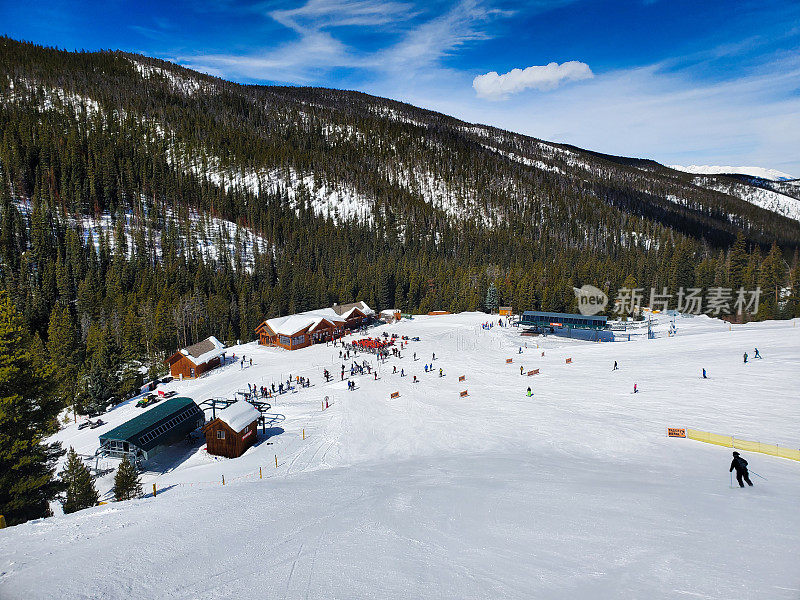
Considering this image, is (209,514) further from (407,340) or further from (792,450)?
(407,340)

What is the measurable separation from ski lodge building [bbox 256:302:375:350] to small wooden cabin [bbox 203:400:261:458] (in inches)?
1072

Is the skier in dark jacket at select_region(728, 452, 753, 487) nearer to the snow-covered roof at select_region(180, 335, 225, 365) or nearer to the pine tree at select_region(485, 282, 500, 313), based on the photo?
the snow-covered roof at select_region(180, 335, 225, 365)

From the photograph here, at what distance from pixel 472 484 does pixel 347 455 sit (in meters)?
9.85

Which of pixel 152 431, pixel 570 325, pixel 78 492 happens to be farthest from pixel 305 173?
pixel 78 492

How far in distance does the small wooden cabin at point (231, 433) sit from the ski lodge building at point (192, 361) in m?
20.7

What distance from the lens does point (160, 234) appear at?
331 feet

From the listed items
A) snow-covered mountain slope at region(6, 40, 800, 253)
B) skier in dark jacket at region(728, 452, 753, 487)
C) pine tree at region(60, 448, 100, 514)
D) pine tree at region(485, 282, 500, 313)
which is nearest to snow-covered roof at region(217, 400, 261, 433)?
pine tree at region(60, 448, 100, 514)

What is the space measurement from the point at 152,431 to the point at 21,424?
11691mm

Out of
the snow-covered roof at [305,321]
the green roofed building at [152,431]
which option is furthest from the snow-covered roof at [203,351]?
the green roofed building at [152,431]

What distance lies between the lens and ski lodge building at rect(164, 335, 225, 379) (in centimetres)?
4324

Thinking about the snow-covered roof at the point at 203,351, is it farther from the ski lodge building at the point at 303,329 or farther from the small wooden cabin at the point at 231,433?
the small wooden cabin at the point at 231,433

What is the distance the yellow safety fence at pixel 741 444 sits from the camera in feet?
55.4

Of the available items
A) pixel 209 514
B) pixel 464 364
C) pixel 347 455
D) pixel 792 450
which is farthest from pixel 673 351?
pixel 209 514

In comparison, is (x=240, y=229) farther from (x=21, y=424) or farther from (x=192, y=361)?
(x=21, y=424)
